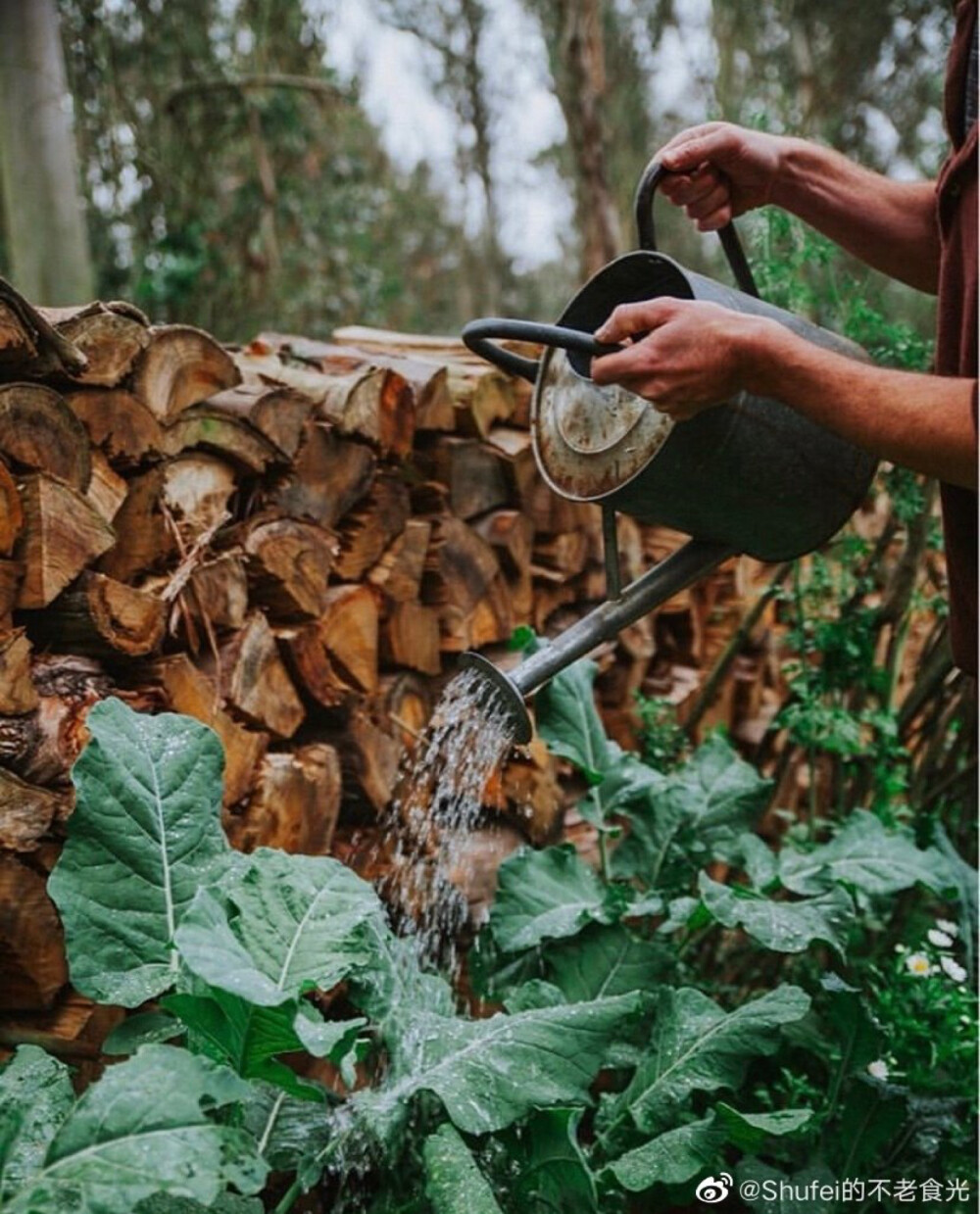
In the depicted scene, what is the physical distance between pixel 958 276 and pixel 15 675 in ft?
4.04

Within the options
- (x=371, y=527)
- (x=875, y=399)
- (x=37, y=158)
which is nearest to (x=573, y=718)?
(x=371, y=527)

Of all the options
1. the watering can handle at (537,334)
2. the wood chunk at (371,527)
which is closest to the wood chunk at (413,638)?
the wood chunk at (371,527)

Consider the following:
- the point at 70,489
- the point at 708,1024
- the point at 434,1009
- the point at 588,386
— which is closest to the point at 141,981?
the point at 434,1009

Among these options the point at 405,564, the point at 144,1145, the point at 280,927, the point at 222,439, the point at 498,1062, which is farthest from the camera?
the point at 405,564

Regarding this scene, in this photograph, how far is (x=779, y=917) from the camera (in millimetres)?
1710

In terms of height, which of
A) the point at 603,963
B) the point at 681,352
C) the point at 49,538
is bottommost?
the point at 603,963

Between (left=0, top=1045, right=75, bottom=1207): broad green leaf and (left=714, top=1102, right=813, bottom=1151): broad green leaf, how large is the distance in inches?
29.6

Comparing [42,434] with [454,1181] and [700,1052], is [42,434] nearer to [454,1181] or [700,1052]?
[454,1181]

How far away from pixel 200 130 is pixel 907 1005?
207 inches

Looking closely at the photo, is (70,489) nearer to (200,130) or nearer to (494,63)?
(200,130)

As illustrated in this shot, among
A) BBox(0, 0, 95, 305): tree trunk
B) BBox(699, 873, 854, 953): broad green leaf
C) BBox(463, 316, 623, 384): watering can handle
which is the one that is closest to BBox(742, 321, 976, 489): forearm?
BBox(463, 316, 623, 384): watering can handle

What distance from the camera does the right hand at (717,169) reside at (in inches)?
63.9

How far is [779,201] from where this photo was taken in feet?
5.74

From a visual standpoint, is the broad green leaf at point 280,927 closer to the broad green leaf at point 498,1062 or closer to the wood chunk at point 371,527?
the broad green leaf at point 498,1062
